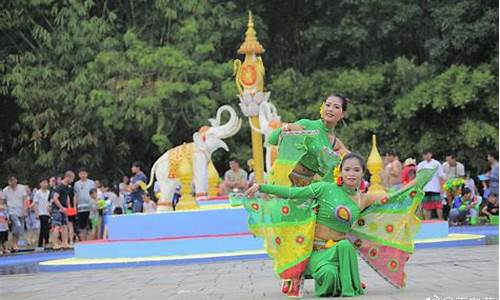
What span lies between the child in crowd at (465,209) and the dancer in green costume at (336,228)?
13.1m

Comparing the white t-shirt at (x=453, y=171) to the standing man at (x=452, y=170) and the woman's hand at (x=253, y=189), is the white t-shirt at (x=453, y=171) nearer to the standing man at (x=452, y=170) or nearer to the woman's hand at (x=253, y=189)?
the standing man at (x=452, y=170)

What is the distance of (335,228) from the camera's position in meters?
9.27

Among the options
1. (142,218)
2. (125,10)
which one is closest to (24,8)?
(125,10)

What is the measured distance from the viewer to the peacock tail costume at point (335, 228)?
8.96 m

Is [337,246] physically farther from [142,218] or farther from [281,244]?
[142,218]

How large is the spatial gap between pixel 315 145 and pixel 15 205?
42.5ft

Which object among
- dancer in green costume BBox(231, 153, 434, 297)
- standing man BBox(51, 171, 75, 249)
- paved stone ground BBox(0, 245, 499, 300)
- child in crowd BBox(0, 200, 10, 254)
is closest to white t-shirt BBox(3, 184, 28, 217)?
child in crowd BBox(0, 200, 10, 254)

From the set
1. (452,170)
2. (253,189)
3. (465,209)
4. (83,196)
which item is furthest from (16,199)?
(253,189)

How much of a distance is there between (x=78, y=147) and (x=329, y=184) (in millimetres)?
23203

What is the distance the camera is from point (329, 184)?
30.4 feet

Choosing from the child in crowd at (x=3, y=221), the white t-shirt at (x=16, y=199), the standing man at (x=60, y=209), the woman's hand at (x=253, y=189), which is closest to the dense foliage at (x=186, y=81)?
the white t-shirt at (x=16, y=199)

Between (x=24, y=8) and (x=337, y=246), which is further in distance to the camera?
(x=24, y=8)

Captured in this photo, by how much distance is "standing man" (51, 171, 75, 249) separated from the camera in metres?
21.3

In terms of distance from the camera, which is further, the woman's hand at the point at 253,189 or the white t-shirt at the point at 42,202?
the white t-shirt at the point at 42,202
